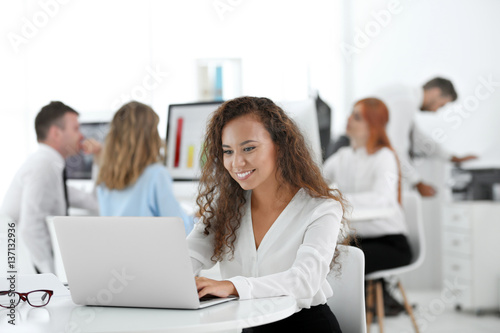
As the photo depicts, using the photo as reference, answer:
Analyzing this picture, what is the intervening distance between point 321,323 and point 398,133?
3.65 m

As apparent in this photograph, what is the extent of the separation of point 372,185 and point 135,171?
4.70ft

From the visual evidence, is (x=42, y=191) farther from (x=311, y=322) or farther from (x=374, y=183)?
(x=311, y=322)

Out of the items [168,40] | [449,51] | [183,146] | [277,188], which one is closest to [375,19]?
[449,51]

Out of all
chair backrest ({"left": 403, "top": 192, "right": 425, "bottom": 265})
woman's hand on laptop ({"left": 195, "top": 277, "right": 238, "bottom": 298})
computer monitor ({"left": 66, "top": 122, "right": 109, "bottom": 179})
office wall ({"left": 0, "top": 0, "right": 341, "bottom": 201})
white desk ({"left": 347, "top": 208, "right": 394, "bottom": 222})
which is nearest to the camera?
woman's hand on laptop ({"left": 195, "top": 277, "right": 238, "bottom": 298})

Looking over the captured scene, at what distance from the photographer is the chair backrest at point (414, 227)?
11.2 ft

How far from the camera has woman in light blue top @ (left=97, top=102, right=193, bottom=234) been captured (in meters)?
2.77

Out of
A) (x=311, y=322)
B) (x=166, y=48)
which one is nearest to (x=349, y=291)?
(x=311, y=322)

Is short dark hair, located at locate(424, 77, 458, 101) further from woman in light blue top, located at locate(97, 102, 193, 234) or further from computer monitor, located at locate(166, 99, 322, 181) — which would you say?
woman in light blue top, located at locate(97, 102, 193, 234)

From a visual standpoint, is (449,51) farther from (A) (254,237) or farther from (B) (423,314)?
(A) (254,237)

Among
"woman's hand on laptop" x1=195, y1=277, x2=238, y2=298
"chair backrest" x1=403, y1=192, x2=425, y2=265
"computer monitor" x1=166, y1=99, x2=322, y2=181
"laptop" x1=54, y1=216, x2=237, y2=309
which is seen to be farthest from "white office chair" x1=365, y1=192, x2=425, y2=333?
"laptop" x1=54, y1=216, x2=237, y2=309

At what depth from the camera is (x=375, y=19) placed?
5461mm

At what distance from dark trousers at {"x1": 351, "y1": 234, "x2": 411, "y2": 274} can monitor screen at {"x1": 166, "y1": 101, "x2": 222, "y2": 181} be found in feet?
3.24

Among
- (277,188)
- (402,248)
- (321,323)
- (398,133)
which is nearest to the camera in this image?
(321,323)

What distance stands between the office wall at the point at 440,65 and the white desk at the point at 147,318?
4095 millimetres
